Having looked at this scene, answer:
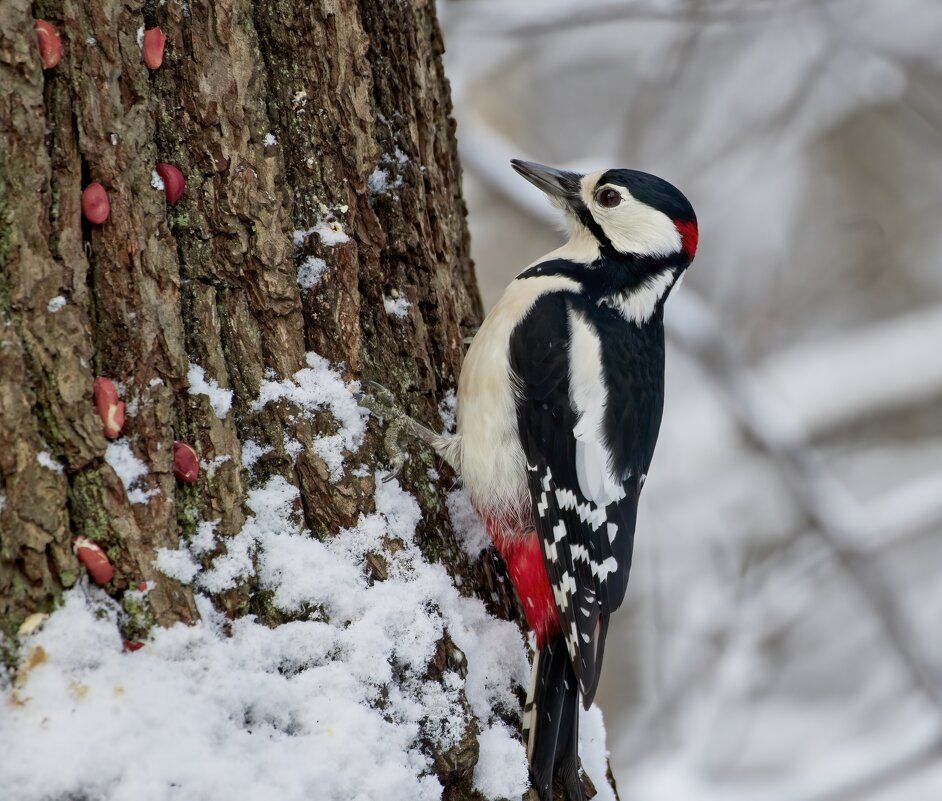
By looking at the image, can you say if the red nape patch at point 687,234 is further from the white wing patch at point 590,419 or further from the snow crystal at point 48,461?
the snow crystal at point 48,461

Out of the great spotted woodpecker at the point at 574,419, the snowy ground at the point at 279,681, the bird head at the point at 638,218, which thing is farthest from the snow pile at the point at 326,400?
the bird head at the point at 638,218

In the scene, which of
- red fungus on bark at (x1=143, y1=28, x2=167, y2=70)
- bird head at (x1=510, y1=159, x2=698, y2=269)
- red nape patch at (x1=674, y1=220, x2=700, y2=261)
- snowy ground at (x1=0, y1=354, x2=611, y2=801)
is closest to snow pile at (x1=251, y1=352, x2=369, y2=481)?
snowy ground at (x1=0, y1=354, x2=611, y2=801)

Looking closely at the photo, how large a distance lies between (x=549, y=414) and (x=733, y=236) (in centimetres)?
365

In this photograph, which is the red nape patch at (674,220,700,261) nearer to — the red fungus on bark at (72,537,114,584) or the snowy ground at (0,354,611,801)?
the snowy ground at (0,354,611,801)

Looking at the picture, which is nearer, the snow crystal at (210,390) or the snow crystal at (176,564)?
the snow crystal at (176,564)

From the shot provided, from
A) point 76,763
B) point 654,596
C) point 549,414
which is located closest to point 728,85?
point 654,596

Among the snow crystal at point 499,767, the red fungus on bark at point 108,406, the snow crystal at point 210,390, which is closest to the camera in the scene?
the red fungus on bark at point 108,406

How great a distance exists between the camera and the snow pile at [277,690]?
146cm

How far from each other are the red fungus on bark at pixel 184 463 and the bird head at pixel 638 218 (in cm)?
152

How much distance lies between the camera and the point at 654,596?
4723mm

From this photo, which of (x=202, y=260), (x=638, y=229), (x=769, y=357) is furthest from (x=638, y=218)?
(x=769, y=357)

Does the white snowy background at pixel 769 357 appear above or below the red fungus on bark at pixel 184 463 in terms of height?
above

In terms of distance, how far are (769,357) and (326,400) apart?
13.1ft

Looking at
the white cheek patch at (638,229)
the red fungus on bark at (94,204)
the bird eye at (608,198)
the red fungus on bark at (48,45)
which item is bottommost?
the red fungus on bark at (94,204)
